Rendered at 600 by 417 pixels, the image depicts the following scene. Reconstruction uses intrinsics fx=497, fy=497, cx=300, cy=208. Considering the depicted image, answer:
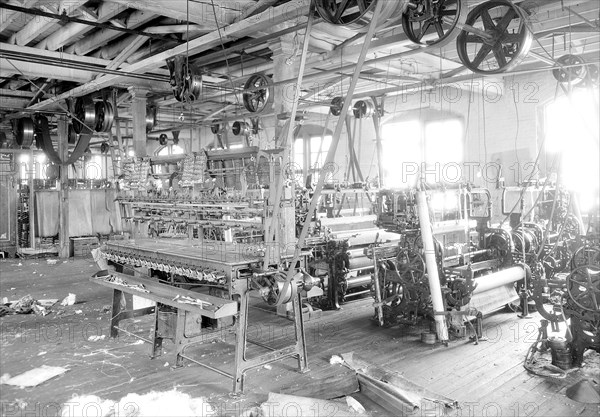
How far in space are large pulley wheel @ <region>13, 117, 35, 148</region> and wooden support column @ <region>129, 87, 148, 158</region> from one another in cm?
434

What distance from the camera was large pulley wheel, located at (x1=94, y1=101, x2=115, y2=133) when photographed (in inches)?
364

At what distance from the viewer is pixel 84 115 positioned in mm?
9359

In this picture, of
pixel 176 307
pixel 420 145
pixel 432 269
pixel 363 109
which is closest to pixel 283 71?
pixel 432 269

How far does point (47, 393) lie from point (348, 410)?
2266 mm

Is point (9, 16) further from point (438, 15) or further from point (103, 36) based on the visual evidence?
point (438, 15)

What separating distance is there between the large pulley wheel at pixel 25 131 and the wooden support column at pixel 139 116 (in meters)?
4.34

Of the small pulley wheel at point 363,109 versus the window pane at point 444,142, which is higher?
the small pulley wheel at point 363,109

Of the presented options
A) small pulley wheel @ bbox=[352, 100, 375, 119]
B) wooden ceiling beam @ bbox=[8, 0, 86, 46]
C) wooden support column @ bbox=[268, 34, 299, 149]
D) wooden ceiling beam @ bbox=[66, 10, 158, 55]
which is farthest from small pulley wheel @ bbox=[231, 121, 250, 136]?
wooden ceiling beam @ bbox=[8, 0, 86, 46]

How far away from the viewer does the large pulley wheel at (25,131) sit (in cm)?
1178

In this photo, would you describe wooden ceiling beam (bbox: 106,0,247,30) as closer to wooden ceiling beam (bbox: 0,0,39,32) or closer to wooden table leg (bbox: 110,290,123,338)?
wooden ceiling beam (bbox: 0,0,39,32)

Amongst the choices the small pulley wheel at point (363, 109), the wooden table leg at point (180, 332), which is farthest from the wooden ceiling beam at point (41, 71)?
the wooden table leg at point (180, 332)

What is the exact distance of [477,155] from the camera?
35.9 feet

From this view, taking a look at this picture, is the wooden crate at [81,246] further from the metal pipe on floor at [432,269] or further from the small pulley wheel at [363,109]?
the metal pipe on floor at [432,269]

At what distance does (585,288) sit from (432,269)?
52.4 inches
